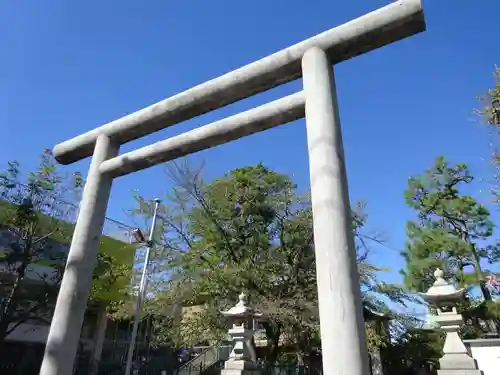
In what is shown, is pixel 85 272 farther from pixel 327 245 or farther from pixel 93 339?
pixel 93 339

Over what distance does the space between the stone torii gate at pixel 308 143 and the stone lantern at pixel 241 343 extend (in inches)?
210

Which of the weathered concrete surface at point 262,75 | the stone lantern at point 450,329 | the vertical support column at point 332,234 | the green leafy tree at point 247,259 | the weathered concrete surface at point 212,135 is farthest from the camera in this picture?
the green leafy tree at point 247,259

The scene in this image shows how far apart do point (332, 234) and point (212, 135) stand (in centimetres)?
146

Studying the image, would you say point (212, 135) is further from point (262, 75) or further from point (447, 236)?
point (447, 236)

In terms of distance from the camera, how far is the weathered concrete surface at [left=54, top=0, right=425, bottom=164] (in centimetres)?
258

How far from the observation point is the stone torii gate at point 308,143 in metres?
2.06

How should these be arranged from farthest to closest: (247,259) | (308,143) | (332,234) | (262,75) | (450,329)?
(247,259) < (450,329) < (262,75) < (308,143) < (332,234)

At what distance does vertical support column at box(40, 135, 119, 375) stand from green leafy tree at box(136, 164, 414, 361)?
8.33 meters

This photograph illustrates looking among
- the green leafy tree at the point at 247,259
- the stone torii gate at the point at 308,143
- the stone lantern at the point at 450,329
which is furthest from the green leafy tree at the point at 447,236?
the stone torii gate at the point at 308,143

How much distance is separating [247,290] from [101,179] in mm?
8883

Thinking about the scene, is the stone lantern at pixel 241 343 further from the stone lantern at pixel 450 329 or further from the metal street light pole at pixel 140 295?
the metal street light pole at pixel 140 295

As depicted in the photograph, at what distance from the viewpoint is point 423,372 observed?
→ 52.4 ft

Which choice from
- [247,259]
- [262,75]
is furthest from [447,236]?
[262,75]

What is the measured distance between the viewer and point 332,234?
2.20 m
